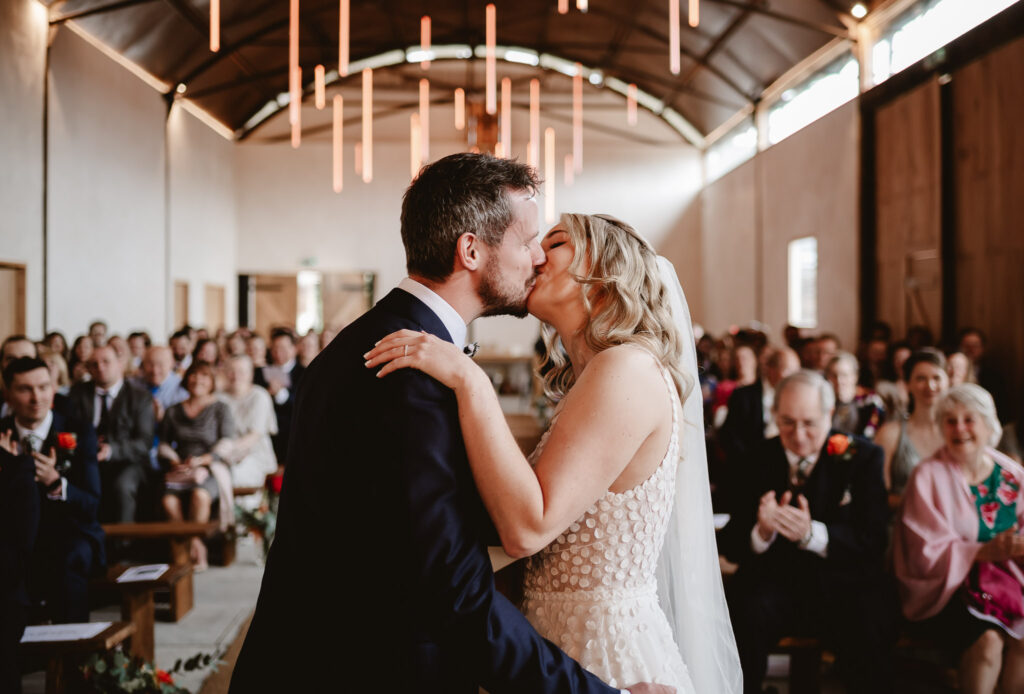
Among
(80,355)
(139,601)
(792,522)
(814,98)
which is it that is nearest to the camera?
(792,522)

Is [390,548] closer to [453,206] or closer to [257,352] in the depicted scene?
[453,206]

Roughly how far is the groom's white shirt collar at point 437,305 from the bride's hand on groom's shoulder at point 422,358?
0.37 ft

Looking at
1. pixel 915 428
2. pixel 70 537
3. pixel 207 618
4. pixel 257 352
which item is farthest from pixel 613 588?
pixel 257 352

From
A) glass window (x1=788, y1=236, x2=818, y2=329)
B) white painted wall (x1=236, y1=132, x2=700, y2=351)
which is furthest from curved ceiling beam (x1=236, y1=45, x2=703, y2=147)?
glass window (x1=788, y1=236, x2=818, y2=329)

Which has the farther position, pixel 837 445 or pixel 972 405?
pixel 972 405

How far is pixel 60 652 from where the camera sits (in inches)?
119

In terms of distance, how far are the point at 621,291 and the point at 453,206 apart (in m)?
Result: 0.53

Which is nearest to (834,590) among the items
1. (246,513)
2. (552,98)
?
(246,513)

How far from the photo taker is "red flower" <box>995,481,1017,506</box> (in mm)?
3598

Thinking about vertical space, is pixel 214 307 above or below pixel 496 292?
above

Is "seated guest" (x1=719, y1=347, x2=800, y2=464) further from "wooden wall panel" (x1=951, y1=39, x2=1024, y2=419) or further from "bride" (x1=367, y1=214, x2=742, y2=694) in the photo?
"bride" (x1=367, y1=214, x2=742, y2=694)

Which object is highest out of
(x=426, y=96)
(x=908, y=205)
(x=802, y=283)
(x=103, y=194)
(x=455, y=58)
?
(x=455, y=58)

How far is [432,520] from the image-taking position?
1.40 metres

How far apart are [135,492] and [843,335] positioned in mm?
9184
